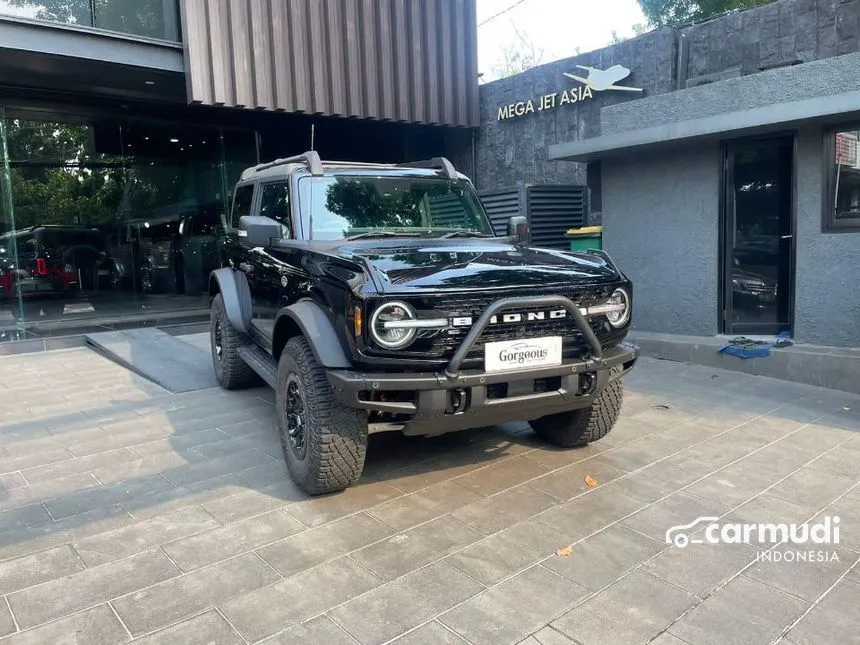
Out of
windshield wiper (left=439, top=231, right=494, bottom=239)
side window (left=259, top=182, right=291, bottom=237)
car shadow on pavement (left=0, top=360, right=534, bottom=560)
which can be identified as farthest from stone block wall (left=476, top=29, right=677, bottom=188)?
car shadow on pavement (left=0, top=360, right=534, bottom=560)

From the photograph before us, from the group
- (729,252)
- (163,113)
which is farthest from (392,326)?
(163,113)

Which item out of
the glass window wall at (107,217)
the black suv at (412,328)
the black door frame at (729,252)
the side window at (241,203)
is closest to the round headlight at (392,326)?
the black suv at (412,328)

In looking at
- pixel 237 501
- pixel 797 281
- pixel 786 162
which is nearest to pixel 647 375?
pixel 797 281

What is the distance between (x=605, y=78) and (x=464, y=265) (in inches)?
276

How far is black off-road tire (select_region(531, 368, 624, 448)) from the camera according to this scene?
414cm

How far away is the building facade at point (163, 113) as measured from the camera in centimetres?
831

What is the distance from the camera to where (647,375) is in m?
6.45

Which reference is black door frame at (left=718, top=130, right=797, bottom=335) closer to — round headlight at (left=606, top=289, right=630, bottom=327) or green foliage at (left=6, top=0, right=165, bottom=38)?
round headlight at (left=606, top=289, right=630, bottom=327)

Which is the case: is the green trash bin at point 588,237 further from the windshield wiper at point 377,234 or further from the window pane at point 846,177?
the windshield wiper at point 377,234

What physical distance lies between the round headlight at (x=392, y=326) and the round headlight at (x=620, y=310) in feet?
4.13

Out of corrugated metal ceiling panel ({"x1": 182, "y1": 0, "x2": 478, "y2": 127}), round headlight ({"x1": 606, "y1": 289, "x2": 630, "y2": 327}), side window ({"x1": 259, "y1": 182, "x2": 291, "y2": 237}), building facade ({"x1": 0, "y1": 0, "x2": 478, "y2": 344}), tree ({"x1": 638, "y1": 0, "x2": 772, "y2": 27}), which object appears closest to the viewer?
round headlight ({"x1": 606, "y1": 289, "x2": 630, "y2": 327})

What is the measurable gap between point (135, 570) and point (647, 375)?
5.00 meters

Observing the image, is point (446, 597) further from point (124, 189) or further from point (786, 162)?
point (124, 189)

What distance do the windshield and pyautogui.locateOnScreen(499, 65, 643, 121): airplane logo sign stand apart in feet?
17.9
